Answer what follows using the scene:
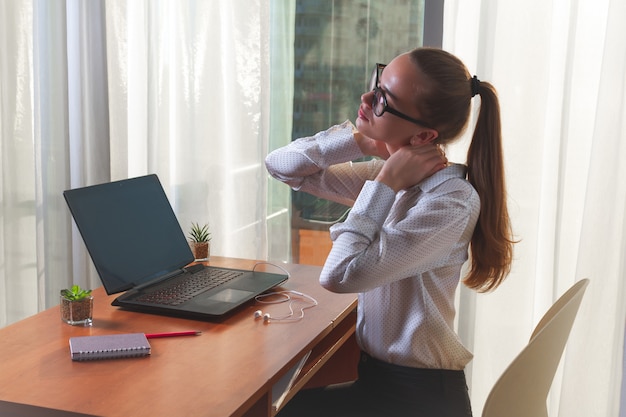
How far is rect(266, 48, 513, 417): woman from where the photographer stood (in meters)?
1.42

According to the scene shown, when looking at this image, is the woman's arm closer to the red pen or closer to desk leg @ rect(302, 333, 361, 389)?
desk leg @ rect(302, 333, 361, 389)

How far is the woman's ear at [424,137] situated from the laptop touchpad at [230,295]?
50 cm

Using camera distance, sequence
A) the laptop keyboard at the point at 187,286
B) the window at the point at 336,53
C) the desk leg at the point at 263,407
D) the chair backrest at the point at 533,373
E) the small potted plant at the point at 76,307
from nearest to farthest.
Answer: the chair backrest at the point at 533,373
the desk leg at the point at 263,407
the small potted plant at the point at 76,307
the laptop keyboard at the point at 187,286
the window at the point at 336,53

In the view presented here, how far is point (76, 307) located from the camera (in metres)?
1.53

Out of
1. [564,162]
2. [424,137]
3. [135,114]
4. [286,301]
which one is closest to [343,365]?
[286,301]

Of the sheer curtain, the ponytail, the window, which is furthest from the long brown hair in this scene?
the sheer curtain

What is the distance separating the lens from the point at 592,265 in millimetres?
2074

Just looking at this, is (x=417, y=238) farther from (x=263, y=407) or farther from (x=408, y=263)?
(x=263, y=407)

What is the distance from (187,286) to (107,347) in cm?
40

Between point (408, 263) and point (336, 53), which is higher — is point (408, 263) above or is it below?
below

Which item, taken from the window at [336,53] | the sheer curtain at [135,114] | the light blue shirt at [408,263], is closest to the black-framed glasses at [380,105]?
the light blue shirt at [408,263]

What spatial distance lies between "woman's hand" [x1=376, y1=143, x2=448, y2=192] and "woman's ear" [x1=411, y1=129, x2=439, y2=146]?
0.02 metres

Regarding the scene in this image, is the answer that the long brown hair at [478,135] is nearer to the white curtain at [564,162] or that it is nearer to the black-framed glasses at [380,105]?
the black-framed glasses at [380,105]

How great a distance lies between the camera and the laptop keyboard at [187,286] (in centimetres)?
164
